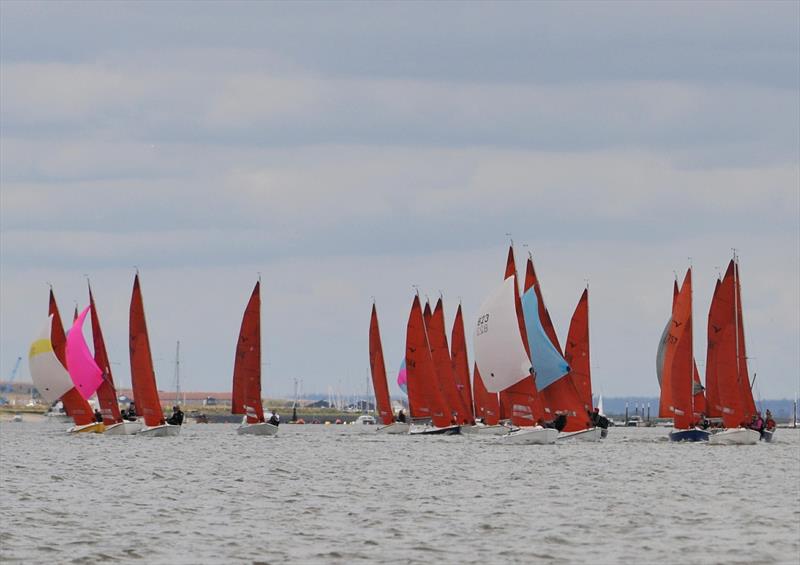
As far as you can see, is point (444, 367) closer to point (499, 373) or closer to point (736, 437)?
Answer: point (499, 373)

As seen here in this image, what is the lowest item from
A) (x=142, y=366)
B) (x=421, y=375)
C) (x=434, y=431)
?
(x=434, y=431)

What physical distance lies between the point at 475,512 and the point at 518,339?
4230 cm

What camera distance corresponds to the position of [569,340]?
97.0 meters

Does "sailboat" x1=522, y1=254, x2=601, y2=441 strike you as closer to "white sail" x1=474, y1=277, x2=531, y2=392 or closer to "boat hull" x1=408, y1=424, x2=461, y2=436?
"white sail" x1=474, y1=277, x2=531, y2=392

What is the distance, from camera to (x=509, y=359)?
88125 mm

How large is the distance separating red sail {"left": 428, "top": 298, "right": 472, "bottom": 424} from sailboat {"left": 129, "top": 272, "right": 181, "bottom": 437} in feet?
64.3

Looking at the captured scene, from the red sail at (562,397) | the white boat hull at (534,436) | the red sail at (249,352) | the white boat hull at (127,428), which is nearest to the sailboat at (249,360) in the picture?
the red sail at (249,352)

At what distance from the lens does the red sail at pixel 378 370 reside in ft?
399

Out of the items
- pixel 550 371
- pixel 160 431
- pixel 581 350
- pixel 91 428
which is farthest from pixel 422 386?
pixel 550 371

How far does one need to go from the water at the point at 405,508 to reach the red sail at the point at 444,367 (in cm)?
3227

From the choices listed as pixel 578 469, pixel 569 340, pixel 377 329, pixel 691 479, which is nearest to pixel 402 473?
pixel 578 469

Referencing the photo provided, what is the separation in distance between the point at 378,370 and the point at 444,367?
975 cm

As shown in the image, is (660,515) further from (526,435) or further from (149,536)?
(526,435)

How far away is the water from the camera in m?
37.5
